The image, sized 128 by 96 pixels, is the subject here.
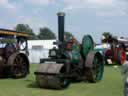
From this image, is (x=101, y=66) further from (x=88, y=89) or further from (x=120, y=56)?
(x=120, y=56)

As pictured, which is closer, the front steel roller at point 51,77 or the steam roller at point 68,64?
the front steel roller at point 51,77

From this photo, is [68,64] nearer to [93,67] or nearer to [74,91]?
[74,91]

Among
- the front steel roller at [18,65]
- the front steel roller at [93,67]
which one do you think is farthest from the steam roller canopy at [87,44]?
the front steel roller at [18,65]

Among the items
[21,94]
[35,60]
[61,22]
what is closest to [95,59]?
[61,22]

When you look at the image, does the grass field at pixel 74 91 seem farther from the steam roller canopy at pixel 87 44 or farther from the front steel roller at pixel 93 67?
the steam roller canopy at pixel 87 44

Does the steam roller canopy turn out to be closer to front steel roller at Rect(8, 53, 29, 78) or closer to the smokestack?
the smokestack

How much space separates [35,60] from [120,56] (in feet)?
27.1

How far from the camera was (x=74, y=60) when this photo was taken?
1221 centimetres

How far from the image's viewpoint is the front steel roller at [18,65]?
1444 centimetres

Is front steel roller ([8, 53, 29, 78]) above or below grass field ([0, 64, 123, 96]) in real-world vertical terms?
above

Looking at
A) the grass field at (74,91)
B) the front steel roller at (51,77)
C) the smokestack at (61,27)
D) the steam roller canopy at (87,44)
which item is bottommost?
the grass field at (74,91)

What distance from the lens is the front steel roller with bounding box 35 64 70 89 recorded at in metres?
10.6

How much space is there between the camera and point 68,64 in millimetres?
11188

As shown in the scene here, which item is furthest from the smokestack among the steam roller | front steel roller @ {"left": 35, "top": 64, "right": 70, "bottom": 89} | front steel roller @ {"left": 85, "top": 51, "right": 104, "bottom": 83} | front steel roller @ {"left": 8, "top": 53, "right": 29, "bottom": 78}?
front steel roller @ {"left": 8, "top": 53, "right": 29, "bottom": 78}
